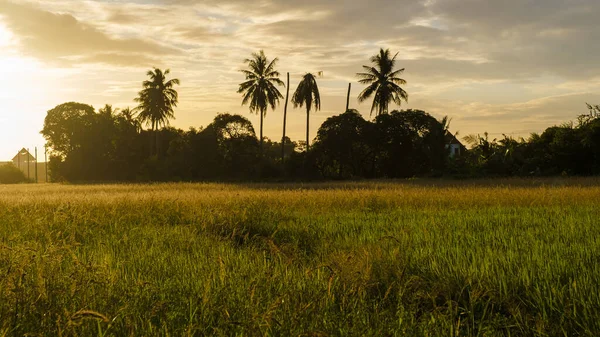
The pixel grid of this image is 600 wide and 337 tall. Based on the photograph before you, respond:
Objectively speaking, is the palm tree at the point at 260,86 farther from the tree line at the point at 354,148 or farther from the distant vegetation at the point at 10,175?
the distant vegetation at the point at 10,175

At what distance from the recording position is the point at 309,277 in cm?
574

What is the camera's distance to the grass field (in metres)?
4.34

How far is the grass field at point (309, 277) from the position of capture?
14.2 ft

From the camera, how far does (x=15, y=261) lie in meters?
6.08

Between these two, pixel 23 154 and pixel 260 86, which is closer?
pixel 260 86

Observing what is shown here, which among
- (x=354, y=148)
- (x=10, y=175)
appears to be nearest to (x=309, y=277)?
(x=354, y=148)

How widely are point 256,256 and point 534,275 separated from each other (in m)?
3.56

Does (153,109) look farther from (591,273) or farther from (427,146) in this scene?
(591,273)

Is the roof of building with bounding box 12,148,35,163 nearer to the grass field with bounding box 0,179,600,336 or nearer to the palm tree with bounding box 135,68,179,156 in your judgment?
the palm tree with bounding box 135,68,179,156

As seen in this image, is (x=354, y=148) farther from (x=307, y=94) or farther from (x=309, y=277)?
(x=309, y=277)

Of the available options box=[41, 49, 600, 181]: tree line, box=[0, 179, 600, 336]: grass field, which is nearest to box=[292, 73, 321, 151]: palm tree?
box=[41, 49, 600, 181]: tree line

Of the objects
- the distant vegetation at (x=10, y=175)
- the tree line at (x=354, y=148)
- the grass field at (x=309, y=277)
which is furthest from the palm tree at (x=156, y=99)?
the grass field at (x=309, y=277)

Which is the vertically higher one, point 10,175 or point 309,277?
point 10,175

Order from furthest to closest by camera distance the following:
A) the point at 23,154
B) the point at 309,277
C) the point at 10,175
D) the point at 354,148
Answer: the point at 23,154 < the point at 10,175 < the point at 354,148 < the point at 309,277
